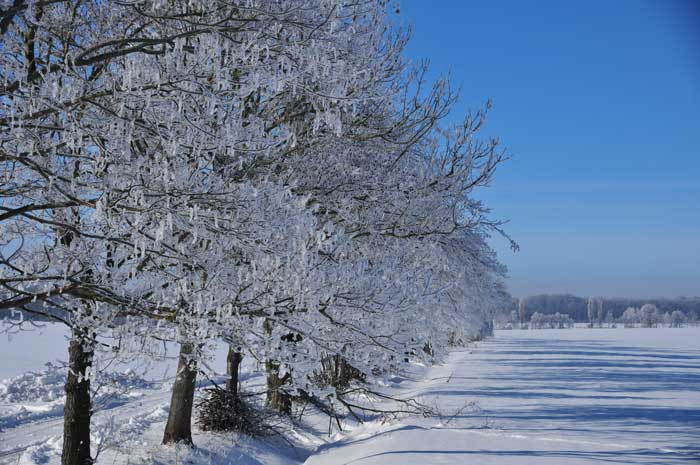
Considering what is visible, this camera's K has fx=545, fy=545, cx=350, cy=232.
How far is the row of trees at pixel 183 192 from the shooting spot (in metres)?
4.14

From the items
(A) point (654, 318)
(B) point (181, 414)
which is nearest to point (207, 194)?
(B) point (181, 414)

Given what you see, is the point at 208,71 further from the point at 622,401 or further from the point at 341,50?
the point at 622,401

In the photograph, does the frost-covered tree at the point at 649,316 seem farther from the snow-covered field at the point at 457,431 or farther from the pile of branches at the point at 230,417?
the pile of branches at the point at 230,417

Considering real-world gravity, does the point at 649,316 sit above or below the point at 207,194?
below

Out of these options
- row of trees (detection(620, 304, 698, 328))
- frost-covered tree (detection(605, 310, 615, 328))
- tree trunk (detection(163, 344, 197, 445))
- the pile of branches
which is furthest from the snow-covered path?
frost-covered tree (detection(605, 310, 615, 328))

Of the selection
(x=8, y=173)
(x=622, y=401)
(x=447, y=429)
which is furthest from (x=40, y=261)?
(x=622, y=401)

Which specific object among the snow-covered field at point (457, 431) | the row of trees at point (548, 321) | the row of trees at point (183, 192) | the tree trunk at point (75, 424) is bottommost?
the row of trees at point (548, 321)

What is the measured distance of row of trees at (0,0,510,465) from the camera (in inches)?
163

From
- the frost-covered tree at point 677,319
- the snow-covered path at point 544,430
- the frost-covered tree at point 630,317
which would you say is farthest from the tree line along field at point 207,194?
the frost-covered tree at point 630,317

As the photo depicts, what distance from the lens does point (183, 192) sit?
4.15 metres

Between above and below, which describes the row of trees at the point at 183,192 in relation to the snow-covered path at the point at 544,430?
above

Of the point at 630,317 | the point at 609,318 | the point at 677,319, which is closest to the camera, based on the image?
the point at 677,319

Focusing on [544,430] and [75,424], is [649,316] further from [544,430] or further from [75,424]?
[75,424]

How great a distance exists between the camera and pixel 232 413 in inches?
408
